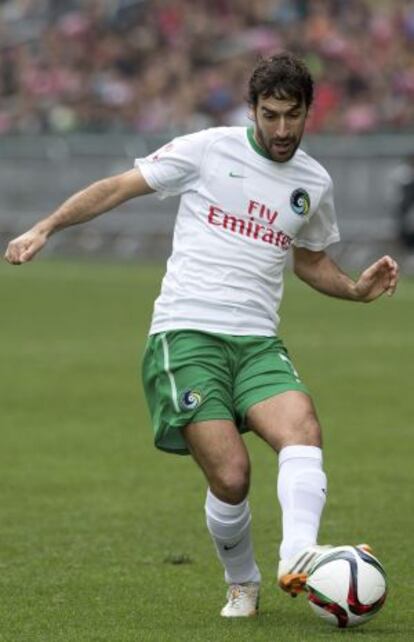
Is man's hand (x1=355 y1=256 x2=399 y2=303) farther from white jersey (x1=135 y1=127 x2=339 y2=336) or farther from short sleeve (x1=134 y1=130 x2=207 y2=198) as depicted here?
short sleeve (x1=134 y1=130 x2=207 y2=198)

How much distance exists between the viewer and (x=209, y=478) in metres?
8.05

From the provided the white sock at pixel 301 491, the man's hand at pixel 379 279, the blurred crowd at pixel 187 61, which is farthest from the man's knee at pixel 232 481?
the blurred crowd at pixel 187 61

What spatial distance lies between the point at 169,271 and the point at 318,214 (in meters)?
0.68

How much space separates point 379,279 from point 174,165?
38.2 inches

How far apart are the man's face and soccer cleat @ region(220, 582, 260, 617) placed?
1.78 meters

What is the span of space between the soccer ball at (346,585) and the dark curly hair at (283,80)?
181 centimetres

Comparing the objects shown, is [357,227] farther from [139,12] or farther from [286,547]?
[286,547]

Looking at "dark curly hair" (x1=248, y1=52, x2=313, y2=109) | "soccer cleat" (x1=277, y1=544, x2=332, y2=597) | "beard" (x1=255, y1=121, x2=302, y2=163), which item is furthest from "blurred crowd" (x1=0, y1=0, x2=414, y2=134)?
"soccer cleat" (x1=277, y1=544, x2=332, y2=597)

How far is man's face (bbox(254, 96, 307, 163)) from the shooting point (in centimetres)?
801

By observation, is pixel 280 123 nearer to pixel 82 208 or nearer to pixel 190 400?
pixel 82 208

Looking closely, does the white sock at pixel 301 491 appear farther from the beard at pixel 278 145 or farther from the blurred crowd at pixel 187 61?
the blurred crowd at pixel 187 61

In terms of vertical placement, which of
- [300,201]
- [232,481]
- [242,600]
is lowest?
[242,600]

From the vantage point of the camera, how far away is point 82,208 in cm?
817

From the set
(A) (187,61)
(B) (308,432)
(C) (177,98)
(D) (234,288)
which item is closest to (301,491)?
(B) (308,432)
